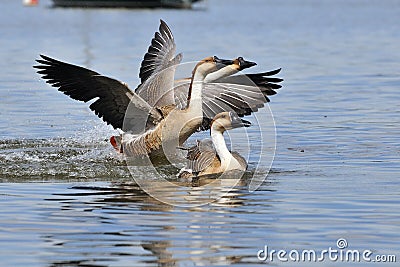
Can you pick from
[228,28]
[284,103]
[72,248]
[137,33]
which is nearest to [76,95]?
[72,248]

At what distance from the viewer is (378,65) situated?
23875 millimetres

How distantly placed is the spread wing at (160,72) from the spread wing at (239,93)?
0.60 m

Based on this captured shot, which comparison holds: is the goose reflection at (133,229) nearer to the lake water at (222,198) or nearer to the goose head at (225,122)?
the lake water at (222,198)

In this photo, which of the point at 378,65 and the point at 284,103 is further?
the point at 378,65

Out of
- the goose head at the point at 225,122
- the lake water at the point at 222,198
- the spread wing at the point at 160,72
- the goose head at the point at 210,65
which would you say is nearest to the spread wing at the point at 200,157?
the goose head at the point at 225,122

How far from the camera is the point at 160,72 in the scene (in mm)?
12797

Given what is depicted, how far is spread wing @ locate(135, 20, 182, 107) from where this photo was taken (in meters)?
12.1

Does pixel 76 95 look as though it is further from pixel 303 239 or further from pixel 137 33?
pixel 137 33

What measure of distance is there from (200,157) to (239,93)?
1.58 m

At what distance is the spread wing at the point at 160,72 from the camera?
1212 centimetres

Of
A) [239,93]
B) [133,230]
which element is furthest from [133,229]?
[239,93]

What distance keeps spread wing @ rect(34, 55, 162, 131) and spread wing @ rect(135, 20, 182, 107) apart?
0.67 metres

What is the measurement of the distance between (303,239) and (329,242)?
0.21 metres

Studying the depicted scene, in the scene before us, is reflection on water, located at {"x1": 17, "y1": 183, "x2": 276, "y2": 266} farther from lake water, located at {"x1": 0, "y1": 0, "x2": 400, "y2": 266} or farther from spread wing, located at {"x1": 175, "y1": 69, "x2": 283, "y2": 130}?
spread wing, located at {"x1": 175, "y1": 69, "x2": 283, "y2": 130}
